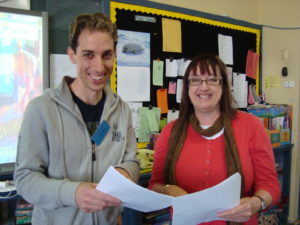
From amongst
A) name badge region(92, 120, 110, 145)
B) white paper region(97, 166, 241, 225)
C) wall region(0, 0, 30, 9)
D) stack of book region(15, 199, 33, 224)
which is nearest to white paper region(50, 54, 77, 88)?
wall region(0, 0, 30, 9)

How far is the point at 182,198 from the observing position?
889 millimetres

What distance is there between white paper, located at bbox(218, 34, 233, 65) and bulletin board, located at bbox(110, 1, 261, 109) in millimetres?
45

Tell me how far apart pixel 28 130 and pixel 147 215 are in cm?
130

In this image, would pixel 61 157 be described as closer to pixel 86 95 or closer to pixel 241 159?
pixel 86 95

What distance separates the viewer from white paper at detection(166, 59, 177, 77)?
2.36 meters

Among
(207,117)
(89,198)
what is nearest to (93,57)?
(89,198)

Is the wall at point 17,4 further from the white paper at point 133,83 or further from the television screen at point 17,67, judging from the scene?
the white paper at point 133,83

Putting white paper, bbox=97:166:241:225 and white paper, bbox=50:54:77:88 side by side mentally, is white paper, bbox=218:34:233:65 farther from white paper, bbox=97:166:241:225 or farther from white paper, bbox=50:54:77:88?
white paper, bbox=97:166:241:225

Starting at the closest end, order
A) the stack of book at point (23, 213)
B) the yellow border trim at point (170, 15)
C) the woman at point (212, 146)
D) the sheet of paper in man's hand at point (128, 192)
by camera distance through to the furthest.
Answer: the sheet of paper in man's hand at point (128, 192) → the woman at point (212, 146) → the stack of book at point (23, 213) → the yellow border trim at point (170, 15)

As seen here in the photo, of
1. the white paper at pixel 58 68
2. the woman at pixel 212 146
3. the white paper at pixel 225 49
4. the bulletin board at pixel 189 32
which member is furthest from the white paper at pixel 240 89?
the white paper at pixel 58 68

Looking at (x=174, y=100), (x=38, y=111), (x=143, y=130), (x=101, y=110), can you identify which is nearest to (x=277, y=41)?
(x=174, y=100)

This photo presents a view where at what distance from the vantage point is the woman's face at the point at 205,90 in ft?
4.41

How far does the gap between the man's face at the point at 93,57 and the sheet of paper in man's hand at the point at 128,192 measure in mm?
329

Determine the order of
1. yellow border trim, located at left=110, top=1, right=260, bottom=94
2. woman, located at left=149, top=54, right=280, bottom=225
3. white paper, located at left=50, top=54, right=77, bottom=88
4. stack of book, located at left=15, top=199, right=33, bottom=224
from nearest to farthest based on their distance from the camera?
woman, located at left=149, top=54, right=280, bottom=225 → stack of book, located at left=15, top=199, right=33, bottom=224 → white paper, located at left=50, top=54, right=77, bottom=88 → yellow border trim, located at left=110, top=1, right=260, bottom=94
